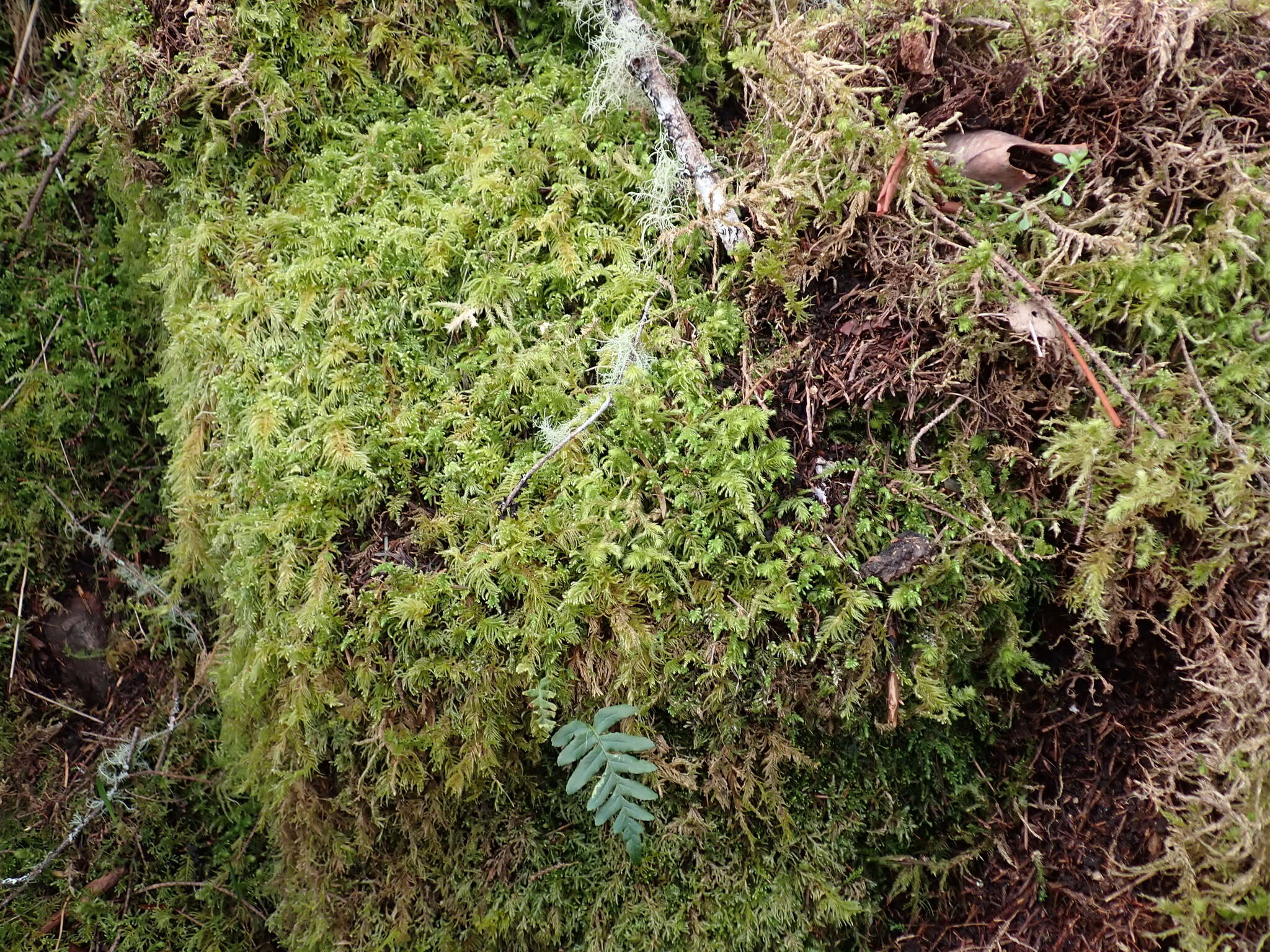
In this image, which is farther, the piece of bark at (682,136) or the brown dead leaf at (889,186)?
the piece of bark at (682,136)

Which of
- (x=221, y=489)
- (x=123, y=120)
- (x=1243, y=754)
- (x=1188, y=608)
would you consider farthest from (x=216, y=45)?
(x=1243, y=754)

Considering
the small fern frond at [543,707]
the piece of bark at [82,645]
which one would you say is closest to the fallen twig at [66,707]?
the piece of bark at [82,645]

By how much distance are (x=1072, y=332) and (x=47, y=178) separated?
12.1 feet

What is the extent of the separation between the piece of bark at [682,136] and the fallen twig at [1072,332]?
57cm

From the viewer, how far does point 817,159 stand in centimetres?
204

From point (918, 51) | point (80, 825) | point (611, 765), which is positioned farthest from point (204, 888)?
point (918, 51)

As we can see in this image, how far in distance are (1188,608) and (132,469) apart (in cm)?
374

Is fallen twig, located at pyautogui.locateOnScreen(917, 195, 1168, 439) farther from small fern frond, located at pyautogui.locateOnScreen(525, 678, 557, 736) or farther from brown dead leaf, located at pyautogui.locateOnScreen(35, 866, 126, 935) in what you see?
brown dead leaf, located at pyautogui.locateOnScreen(35, 866, 126, 935)

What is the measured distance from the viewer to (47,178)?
2885mm

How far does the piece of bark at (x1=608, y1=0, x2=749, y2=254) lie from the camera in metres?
2.13

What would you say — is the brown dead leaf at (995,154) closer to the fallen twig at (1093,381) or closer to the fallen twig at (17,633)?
the fallen twig at (1093,381)

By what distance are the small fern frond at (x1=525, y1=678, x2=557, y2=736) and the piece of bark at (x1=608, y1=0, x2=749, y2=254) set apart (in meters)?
1.34

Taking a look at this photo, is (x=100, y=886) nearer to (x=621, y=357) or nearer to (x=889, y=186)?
(x=621, y=357)

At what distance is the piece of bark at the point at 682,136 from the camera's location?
213 centimetres
